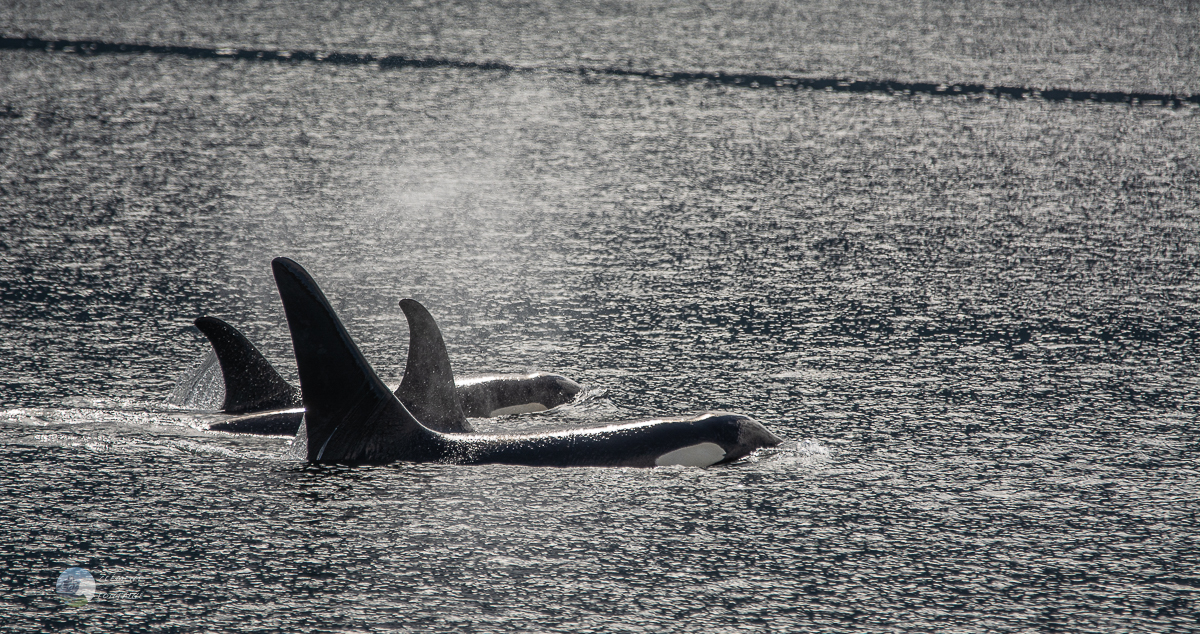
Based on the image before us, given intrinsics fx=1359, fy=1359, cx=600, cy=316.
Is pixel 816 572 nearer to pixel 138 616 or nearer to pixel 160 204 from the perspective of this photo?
pixel 138 616

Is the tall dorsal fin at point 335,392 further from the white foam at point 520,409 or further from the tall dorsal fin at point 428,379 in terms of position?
the white foam at point 520,409

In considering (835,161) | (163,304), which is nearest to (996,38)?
(835,161)

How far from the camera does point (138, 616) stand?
3076 millimetres

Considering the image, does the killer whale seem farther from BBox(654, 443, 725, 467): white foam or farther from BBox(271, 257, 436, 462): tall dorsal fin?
BBox(654, 443, 725, 467): white foam

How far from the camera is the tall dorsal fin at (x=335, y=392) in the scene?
395cm

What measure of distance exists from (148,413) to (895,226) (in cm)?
416

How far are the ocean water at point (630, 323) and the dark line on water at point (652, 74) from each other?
0.80ft

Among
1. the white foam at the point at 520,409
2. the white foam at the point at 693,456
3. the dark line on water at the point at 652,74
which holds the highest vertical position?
the dark line on water at the point at 652,74

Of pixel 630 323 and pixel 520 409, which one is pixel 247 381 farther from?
pixel 630 323

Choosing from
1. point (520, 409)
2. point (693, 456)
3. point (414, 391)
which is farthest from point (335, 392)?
point (693, 456)

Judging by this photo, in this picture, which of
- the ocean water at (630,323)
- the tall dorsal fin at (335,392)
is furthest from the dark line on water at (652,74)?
the tall dorsal fin at (335,392)

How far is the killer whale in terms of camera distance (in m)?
4.22

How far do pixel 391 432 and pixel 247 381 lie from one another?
2.44 feet

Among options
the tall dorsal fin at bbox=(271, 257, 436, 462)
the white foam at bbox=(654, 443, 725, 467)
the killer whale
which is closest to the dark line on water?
the killer whale
